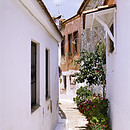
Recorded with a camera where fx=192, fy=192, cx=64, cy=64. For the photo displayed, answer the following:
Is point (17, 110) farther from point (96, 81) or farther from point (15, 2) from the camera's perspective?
point (96, 81)

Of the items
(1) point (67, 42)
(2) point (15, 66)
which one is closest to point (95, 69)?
(2) point (15, 66)

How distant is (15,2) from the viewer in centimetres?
267

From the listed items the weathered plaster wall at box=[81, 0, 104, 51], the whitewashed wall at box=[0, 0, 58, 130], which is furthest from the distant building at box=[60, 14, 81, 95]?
the whitewashed wall at box=[0, 0, 58, 130]

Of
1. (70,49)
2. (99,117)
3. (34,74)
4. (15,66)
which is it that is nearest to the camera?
(15,66)

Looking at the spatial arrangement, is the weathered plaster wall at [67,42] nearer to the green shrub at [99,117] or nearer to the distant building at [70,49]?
the distant building at [70,49]

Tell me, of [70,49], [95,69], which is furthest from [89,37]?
[95,69]

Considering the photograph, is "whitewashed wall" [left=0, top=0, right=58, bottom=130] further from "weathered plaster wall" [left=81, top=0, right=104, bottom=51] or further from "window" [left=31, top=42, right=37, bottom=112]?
"weathered plaster wall" [left=81, top=0, right=104, bottom=51]

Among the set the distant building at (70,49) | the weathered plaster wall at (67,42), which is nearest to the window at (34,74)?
the distant building at (70,49)

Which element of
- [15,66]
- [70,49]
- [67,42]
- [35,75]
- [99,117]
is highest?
[67,42]

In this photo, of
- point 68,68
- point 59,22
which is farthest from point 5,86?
point 59,22

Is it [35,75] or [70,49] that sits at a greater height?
[70,49]

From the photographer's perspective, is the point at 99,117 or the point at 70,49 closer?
the point at 99,117

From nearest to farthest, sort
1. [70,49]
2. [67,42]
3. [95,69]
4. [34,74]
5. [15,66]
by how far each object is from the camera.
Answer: [15,66], [34,74], [95,69], [70,49], [67,42]

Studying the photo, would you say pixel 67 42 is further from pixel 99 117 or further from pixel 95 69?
pixel 99 117
